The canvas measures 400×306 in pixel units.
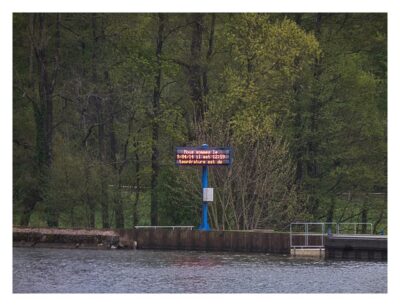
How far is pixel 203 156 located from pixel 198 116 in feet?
33.9

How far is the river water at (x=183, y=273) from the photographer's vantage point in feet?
182

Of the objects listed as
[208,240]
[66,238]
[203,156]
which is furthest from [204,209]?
[66,238]

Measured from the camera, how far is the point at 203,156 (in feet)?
241

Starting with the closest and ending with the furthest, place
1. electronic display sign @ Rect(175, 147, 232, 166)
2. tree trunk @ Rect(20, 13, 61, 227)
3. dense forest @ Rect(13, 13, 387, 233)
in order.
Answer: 1. electronic display sign @ Rect(175, 147, 232, 166)
2. dense forest @ Rect(13, 13, 387, 233)
3. tree trunk @ Rect(20, 13, 61, 227)

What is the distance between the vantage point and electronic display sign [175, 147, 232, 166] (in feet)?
241

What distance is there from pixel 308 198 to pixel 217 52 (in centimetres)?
1106

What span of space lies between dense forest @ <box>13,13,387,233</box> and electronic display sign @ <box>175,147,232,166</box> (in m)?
3.10

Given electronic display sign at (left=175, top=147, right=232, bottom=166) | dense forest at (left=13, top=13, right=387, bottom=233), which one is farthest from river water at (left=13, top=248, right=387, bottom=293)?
dense forest at (left=13, top=13, right=387, bottom=233)

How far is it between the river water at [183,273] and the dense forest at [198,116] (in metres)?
7.76

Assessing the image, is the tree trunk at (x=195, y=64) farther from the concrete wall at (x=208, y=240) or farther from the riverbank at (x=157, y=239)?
the riverbank at (x=157, y=239)

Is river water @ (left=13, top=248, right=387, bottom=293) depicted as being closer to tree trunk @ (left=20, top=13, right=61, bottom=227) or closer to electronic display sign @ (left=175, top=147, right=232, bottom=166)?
electronic display sign @ (left=175, top=147, right=232, bottom=166)

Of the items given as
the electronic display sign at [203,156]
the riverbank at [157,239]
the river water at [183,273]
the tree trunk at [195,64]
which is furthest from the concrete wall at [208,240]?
the tree trunk at [195,64]

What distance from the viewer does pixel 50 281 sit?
56906mm

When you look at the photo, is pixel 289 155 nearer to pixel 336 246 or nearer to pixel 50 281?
pixel 336 246
